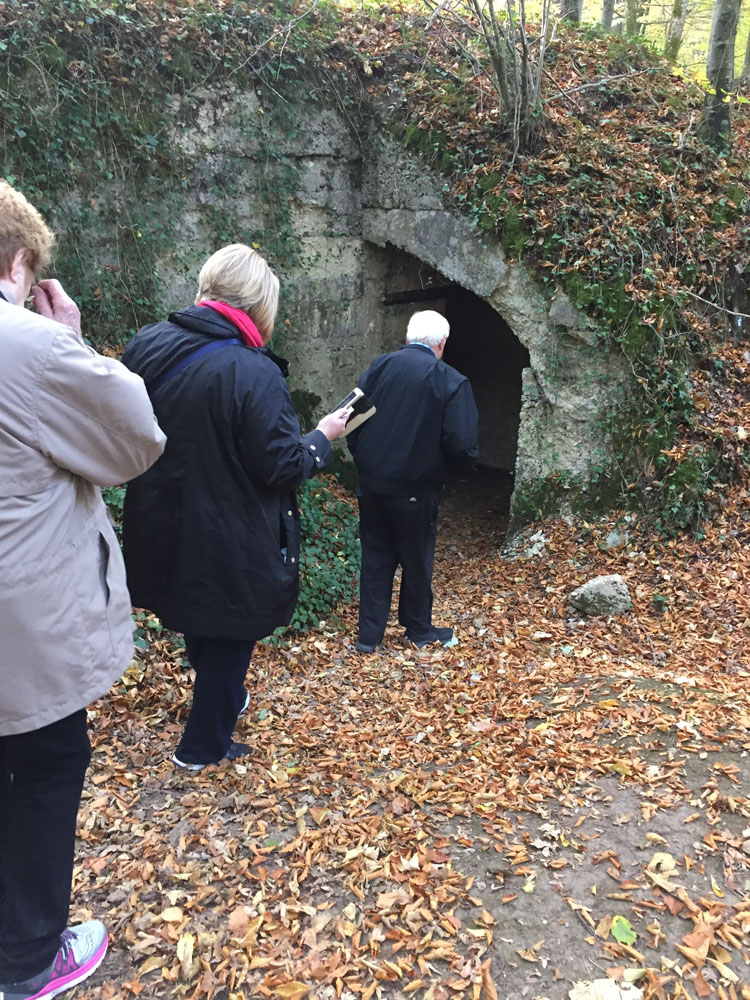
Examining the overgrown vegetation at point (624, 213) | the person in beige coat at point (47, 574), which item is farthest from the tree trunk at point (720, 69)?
the person in beige coat at point (47, 574)

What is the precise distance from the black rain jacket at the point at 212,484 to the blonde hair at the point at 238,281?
0.33 ft

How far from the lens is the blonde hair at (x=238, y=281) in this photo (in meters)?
2.75

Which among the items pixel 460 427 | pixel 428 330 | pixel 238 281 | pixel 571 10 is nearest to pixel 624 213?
pixel 428 330

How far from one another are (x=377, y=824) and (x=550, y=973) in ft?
2.99

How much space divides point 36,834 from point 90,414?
1.15 meters

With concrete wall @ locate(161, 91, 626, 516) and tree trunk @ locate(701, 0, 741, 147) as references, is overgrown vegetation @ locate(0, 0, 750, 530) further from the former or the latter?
tree trunk @ locate(701, 0, 741, 147)

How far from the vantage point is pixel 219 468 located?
2.70 m

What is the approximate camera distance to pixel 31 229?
6.18ft

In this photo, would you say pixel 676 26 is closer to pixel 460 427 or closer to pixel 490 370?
pixel 490 370

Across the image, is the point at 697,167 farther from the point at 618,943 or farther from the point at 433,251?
the point at 618,943

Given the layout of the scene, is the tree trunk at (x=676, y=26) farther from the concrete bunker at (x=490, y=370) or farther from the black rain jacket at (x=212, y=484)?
the black rain jacket at (x=212, y=484)

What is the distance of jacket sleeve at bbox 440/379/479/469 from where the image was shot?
4.34 metres

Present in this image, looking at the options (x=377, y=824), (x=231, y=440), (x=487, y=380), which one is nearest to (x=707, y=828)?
(x=377, y=824)

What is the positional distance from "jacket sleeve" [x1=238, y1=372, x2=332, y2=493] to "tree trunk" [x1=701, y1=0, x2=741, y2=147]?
21.2ft
